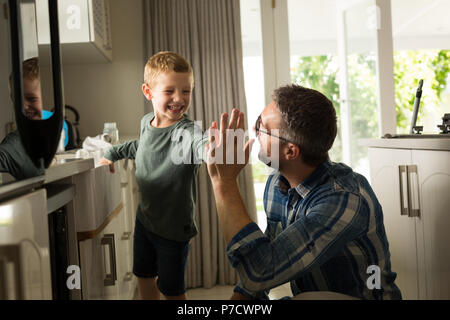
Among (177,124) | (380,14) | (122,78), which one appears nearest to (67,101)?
(122,78)

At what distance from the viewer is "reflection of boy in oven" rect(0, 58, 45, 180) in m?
0.65

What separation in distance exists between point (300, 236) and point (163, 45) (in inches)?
87.7

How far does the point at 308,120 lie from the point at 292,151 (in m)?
0.08

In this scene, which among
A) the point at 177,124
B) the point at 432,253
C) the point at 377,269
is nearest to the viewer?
the point at 377,269

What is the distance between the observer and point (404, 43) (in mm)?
6484

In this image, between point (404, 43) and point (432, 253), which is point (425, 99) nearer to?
point (404, 43)

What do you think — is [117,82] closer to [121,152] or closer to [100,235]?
[121,152]

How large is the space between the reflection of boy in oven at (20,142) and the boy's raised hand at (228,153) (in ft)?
1.17

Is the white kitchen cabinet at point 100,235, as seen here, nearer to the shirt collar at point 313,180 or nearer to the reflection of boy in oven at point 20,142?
the reflection of boy in oven at point 20,142

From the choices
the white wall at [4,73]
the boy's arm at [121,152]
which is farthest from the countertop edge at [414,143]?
the white wall at [4,73]

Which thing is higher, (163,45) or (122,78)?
(163,45)

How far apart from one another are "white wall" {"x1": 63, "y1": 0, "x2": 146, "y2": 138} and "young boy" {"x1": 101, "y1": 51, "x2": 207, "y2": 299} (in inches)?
48.2

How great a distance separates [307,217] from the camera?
0.90m

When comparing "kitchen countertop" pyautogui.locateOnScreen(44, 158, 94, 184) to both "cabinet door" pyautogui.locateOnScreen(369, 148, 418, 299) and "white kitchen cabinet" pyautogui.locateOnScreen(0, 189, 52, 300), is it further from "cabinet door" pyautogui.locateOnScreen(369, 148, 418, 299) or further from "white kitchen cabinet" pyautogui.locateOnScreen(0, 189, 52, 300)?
"cabinet door" pyautogui.locateOnScreen(369, 148, 418, 299)
